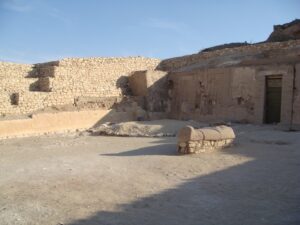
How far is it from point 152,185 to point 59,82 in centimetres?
1254

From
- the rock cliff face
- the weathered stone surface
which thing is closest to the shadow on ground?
the weathered stone surface

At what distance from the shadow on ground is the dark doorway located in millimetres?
7521

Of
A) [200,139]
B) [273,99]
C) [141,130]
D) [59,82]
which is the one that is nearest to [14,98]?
[59,82]

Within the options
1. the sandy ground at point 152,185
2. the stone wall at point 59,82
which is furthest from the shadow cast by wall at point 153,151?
the stone wall at point 59,82

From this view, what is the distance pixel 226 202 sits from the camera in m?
5.47

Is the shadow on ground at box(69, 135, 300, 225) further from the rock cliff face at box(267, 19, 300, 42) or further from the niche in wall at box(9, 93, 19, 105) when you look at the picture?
the rock cliff face at box(267, 19, 300, 42)

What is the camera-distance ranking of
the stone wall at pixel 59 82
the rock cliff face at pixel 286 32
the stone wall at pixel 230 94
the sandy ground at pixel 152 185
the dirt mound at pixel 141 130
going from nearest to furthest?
the sandy ground at pixel 152 185, the dirt mound at pixel 141 130, the stone wall at pixel 230 94, the stone wall at pixel 59 82, the rock cliff face at pixel 286 32

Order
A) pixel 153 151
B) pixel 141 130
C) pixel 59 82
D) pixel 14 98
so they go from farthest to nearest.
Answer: pixel 59 82
pixel 14 98
pixel 141 130
pixel 153 151

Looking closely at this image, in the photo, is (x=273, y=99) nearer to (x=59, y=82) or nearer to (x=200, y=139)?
(x=200, y=139)

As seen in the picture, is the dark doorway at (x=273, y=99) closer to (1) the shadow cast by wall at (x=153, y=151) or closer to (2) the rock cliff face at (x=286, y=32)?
(1) the shadow cast by wall at (x=153, y=151)

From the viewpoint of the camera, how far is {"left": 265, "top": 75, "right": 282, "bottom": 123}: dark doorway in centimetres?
1509

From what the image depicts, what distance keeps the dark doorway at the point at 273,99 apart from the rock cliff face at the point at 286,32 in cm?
1177

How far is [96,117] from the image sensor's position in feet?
58.3

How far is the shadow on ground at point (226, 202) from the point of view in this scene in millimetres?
4723
